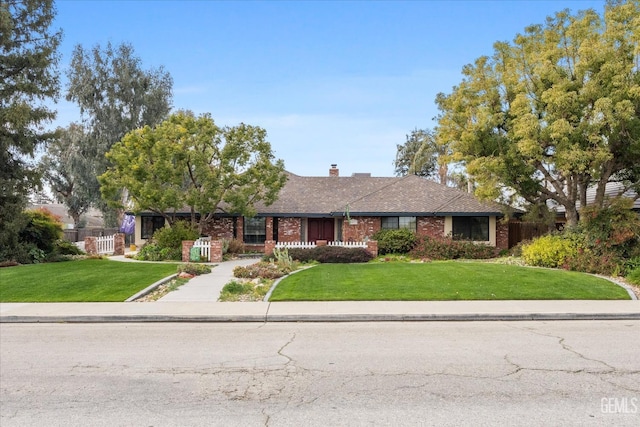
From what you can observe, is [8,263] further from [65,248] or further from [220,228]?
[220,228]

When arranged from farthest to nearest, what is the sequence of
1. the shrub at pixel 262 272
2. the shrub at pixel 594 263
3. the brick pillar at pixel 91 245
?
the brick pillar at pixel 91 245 → the shrub at pixel 594 263 → the shrub at pixel 262 272

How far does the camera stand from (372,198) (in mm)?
27844

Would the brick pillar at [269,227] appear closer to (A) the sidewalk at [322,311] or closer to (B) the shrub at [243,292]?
(B) the shrub at [243,292]

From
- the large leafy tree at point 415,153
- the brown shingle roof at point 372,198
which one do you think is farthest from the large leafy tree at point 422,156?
the brown shingle roof at point 372,198

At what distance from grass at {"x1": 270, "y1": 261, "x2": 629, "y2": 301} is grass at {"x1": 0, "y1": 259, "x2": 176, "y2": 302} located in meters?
4.32

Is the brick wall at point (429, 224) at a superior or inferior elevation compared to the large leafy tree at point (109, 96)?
inferior

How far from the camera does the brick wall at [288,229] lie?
27812mm

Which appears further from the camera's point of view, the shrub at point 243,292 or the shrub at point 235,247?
the shrub at point 235,247

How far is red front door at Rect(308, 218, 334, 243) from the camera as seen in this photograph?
28.6 m

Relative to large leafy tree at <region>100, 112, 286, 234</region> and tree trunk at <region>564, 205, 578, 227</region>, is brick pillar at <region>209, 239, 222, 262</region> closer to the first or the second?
large leafy tree at <region>100, 112, 286, 234</region>

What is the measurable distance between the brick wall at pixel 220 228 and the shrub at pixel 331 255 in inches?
270

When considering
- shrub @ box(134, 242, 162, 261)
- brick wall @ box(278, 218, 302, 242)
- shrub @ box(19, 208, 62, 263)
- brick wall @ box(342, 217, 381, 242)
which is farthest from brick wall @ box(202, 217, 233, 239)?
shrub @ box(19, 208, 62, 263)

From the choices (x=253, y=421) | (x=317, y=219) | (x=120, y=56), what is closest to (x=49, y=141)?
(x=317, y=219)

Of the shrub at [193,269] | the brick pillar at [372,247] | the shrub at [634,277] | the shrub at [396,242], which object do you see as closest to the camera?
the shrub at [634,277]
